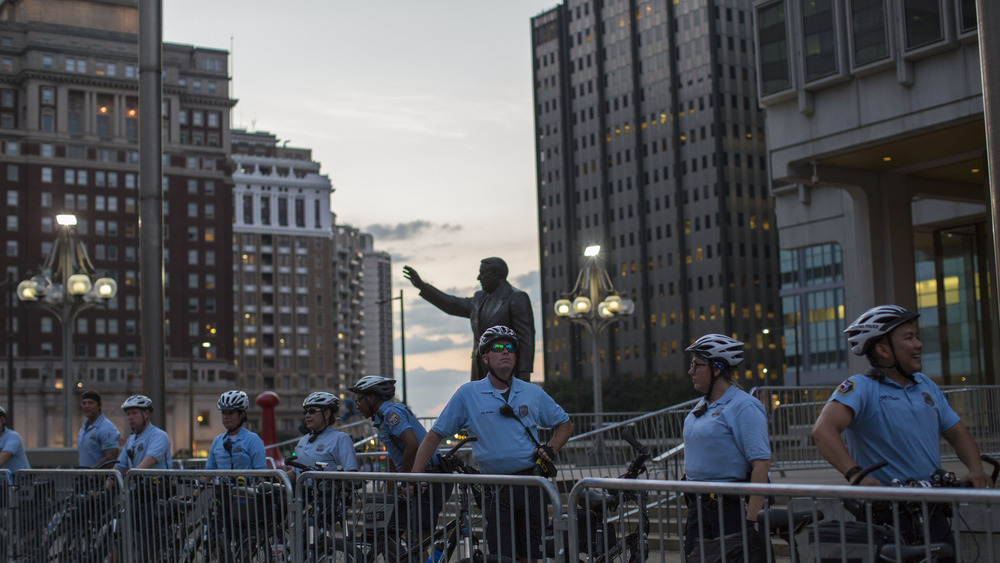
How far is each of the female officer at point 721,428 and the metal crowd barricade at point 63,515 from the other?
16.4 feet

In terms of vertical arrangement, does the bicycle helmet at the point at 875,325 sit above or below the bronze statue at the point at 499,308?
below

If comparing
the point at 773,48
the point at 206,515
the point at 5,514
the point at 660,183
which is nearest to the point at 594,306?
the point at 773,48

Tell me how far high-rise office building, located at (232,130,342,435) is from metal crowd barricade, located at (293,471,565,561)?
145m

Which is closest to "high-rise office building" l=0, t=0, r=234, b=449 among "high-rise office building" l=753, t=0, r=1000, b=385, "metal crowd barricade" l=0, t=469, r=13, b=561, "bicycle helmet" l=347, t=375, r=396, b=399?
"high-rise office building" l=753, t=0, r=1000, b=385

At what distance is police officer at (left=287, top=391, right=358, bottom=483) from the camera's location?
28.7 feet

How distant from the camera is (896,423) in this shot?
529 centimetres

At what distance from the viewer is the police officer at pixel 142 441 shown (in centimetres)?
998

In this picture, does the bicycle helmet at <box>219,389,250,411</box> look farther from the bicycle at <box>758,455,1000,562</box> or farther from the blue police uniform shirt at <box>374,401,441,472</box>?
the bicycle at <box>758,455,1000,562</box>

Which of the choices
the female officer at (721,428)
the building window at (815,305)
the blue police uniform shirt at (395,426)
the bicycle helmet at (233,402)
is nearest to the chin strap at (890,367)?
the female officer at (721,428)

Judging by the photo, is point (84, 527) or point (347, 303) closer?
point (84, 527)

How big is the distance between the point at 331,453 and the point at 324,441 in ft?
0.46

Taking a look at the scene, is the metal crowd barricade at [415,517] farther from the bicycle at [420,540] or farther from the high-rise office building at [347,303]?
the high-rise office building at [347,303]

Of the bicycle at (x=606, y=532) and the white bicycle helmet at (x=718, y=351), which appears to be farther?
the white bicycle helmet at (x=718, y=351)

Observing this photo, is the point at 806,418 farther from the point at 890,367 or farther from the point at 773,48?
the point at 890,367
